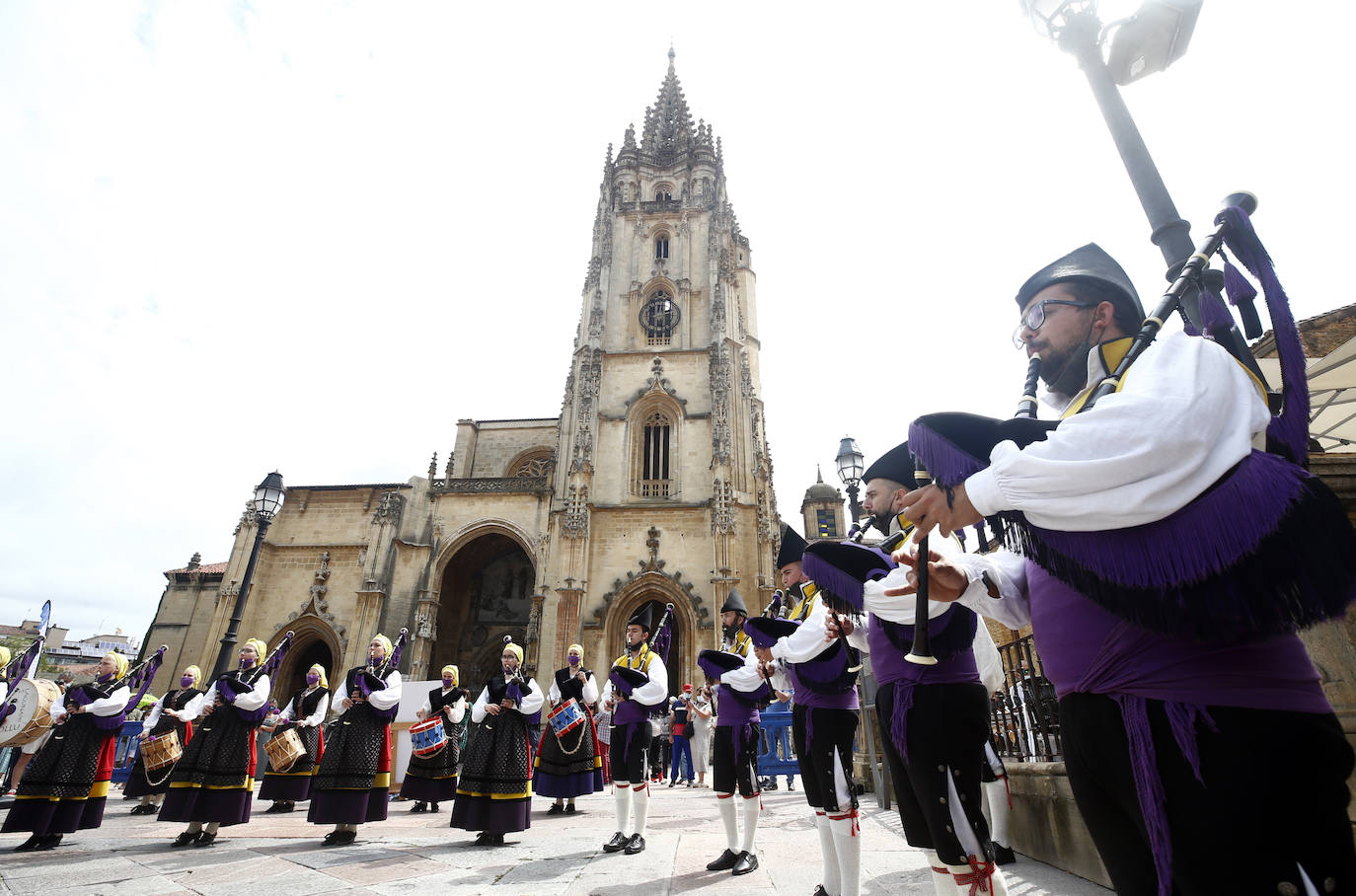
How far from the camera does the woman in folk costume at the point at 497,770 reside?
598 cm

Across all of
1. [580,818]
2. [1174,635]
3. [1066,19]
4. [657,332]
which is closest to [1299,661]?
[1174,635]

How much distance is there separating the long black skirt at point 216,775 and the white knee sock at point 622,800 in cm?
380

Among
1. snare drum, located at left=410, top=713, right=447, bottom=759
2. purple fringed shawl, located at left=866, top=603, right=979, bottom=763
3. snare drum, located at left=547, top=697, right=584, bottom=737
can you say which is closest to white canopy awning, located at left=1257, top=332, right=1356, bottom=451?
purple fringed shawl, located at left=866, top=603, right=979, bottom=763

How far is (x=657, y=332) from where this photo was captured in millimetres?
25641

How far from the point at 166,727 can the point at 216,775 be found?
71.2 inches

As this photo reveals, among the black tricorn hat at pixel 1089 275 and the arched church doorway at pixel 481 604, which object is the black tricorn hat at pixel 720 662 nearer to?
the black tricorn hat at pixel 1089 275

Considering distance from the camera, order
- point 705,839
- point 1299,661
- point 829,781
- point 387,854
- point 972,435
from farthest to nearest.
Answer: point 705,839
point 387,854
point 829,781
point 972,435
point 1299,661

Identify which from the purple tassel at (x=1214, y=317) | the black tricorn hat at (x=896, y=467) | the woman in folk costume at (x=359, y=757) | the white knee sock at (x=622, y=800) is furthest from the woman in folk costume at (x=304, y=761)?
A: the purple tassel at (x=1214, y=317)

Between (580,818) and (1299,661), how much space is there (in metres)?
8.39

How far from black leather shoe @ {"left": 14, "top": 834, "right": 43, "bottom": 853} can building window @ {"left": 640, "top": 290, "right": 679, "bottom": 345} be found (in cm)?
2136

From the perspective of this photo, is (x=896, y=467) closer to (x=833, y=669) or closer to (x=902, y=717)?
(x=902, y=717)

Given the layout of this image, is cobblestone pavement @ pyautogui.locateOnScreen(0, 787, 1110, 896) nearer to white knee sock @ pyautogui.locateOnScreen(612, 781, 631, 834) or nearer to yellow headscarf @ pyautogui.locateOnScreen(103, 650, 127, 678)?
white knee sock @ pyautogui.locateOnScreen(612, 781, 631, 834)

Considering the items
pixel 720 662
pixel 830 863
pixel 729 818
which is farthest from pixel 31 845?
pixel 830 863

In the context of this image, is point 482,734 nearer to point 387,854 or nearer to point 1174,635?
point 387,854
